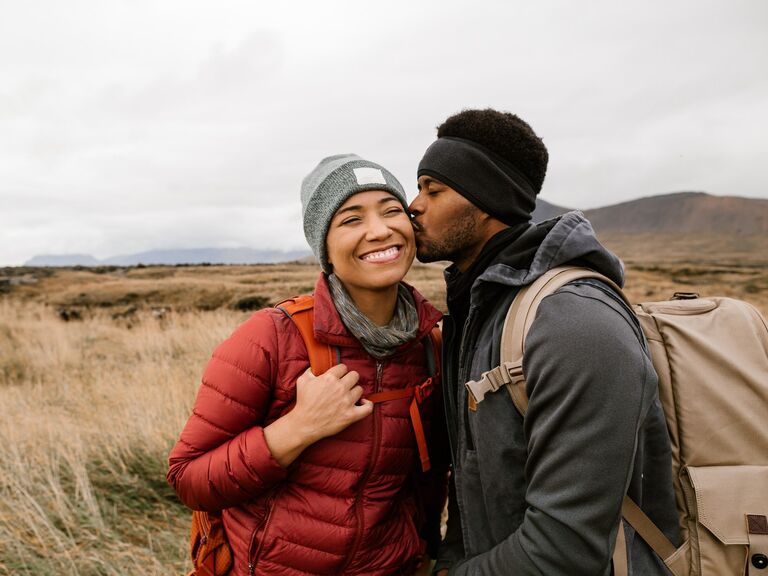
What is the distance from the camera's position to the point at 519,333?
56.6 inches

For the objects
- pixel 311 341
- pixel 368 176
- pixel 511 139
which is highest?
pixel 511 139

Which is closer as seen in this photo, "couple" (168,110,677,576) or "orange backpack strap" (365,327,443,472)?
"couple" (168,110,677,576)

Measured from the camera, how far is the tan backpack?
134 centimetres

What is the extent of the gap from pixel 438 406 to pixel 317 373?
586 millimetres

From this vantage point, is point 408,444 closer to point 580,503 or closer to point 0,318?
point 580,503

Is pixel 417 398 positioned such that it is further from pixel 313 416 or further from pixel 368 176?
pixel 368 176

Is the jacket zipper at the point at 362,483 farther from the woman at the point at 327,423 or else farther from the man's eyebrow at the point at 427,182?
the man's eyebrow at the point at 427,182

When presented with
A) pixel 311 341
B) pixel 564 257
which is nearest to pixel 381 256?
pixel 311 341

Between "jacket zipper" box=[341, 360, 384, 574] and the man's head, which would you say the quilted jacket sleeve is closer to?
"jacket zipper" box=[341, 360, 384, 574]

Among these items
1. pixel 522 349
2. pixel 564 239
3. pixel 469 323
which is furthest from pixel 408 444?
pixel 564 239

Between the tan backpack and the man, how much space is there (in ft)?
0.15

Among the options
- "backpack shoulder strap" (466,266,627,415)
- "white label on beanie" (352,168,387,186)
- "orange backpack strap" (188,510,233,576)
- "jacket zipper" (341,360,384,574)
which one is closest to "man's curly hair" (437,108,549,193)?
"white label on beanie" (352,168,387,186)

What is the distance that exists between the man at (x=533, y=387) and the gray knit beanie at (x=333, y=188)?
0.19 meters

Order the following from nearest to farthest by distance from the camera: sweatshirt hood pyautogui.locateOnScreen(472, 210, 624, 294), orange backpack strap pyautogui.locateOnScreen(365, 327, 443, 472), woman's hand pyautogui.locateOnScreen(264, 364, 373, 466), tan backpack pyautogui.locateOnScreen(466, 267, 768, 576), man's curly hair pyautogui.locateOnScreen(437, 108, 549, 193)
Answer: tan backpack pyautogui.locateOnScreen(466, 267, 768, 576)
sweatshirt hood pyautogui.locateOnScreen(472, 210, 624, 294)
woman's hand pyautogui.locateOnScreen(264, 364, 373, 466)
orange backpack strap pyautogui.locateOnScreen(365, 327, 443, 472)
man's curly hair pyautogui.locateOnScreen(437, 108, 549, 193)
